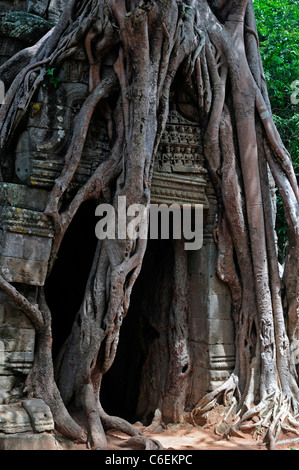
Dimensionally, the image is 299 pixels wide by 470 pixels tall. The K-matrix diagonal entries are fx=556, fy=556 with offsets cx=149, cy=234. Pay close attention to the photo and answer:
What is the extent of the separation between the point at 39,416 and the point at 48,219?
1680 millimetres

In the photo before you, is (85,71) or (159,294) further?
(159,294)

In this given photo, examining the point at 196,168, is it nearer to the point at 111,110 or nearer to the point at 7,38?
the point at 111,110

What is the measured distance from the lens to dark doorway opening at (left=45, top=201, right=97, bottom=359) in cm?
634

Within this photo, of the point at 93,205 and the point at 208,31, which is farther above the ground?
the point at 208,31

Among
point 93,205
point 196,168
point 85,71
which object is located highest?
point 85,71

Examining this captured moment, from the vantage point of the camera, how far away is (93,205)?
5883 millimetres

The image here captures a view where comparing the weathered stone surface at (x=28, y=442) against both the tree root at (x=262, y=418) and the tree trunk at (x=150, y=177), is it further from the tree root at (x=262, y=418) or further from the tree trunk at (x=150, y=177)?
the tree root at (x=262, y=418)

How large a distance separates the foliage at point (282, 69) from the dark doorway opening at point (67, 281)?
13.7ft

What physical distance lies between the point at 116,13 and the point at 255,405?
4.04m

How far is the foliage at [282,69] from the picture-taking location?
9.56 meters

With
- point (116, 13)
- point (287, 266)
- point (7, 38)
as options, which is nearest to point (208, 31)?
point (116, 13)

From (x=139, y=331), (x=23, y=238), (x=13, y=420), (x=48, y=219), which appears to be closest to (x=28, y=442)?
(x=13, y=420)

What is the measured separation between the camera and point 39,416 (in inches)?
170

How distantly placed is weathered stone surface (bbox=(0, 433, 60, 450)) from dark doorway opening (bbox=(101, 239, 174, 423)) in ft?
6.65
